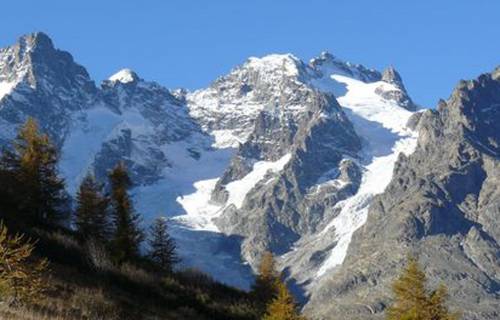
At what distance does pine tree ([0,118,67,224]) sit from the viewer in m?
44.6

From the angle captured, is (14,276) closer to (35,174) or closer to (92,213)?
(35,174)

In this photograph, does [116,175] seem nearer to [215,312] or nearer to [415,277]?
[415,277]

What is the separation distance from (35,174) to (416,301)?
2226 cm

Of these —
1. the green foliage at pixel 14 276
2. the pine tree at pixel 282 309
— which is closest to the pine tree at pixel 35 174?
the pine tree at pixel 282 309

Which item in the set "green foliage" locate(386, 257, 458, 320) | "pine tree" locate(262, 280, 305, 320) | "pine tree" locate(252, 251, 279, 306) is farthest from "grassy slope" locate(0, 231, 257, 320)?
"pine tree" locate(252, 251, 279, 306)

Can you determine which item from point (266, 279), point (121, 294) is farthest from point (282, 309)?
point (266, 279)

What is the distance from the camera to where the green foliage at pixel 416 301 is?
4406 centimetres

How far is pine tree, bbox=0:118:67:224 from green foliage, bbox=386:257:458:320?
19059 millimetres

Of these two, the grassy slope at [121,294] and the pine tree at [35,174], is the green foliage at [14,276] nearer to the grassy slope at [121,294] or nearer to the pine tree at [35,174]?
the grassy slope at [121,294]

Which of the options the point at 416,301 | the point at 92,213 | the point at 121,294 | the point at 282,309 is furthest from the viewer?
the point at 92,213

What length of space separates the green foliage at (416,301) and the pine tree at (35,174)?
1906 centimetres

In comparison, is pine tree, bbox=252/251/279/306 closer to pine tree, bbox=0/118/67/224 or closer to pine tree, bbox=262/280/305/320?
pine tree, bbox=0/118/67/224

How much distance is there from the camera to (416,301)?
45031 mm

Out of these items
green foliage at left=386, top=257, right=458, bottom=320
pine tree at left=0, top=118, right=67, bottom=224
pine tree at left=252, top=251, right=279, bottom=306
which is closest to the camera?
green foliage at left=386, top=257, right=458, bottom=320
